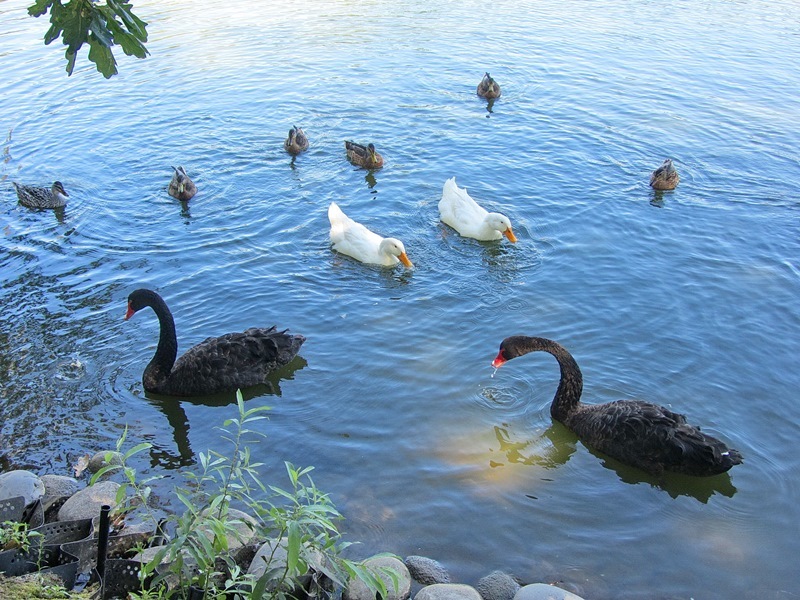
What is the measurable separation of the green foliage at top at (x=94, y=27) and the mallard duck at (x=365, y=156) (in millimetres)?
8594

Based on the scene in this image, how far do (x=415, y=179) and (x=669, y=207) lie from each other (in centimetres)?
432

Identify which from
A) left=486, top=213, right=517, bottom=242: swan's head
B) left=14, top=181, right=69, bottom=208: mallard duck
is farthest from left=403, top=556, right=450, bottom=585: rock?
left=14, top=181, right=69, bottom=208: mallard duck

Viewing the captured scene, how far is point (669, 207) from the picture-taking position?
12.7 m

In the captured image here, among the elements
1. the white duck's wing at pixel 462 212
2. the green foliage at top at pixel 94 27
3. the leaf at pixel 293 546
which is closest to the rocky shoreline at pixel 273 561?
the leaf at pixel 293 546

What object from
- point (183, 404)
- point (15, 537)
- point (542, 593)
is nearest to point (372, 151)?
point (183, 404)

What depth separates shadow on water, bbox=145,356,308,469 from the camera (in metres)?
8.03

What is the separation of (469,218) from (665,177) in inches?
138

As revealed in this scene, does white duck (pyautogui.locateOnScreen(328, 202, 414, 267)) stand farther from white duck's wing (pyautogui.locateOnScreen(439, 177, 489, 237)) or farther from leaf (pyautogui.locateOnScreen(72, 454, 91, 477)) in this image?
leaf (pyautogui.locateOnScreen(72, 454, 91, 477))

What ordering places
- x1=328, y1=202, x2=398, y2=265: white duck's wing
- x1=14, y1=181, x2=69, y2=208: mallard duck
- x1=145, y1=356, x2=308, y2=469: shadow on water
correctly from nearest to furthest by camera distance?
x1=145, y1=356, x2=308, y2=469: shadow on water < x1=328, y1=202, x2=398, y2=265: white duck's wing < x1=14, y1=181, x2=69, y2=208: mallard duck

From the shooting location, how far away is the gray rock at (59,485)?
7.12 m

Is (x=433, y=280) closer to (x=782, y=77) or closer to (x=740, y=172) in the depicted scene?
(x=740, y=172)

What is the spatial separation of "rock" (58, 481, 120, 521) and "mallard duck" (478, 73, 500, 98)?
12434 mm

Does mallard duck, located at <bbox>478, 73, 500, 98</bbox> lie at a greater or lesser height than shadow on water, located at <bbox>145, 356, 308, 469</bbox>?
greater

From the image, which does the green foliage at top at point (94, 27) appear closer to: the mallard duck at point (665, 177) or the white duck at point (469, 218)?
the white duck at point (469, 218)
